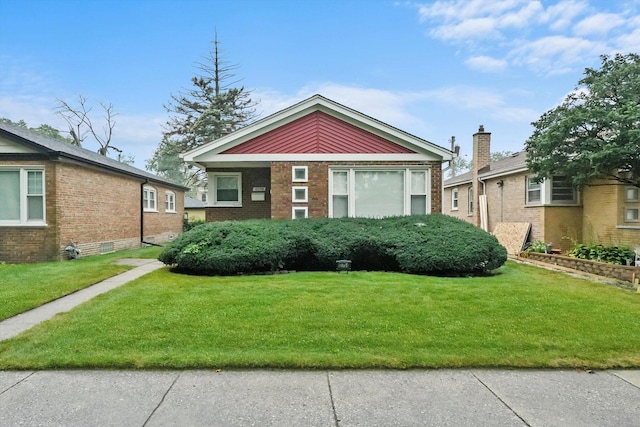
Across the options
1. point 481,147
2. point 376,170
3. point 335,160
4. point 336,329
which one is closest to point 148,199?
point 335,160

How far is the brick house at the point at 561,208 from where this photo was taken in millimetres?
11727

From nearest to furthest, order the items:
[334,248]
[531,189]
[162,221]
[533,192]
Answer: [334,248], [533,192], [531,189], [162,221]

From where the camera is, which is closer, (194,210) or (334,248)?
(334,248)

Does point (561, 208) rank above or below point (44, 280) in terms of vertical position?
above

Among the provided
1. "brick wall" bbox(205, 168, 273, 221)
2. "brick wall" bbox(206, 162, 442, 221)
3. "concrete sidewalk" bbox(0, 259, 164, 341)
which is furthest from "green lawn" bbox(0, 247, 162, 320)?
"brick wall" bbox(206, 162, 442, 221)

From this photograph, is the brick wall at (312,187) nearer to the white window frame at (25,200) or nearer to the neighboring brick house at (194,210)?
the white window frame at (25,200)

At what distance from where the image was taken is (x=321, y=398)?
3.14 m

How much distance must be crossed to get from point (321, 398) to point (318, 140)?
9951mm

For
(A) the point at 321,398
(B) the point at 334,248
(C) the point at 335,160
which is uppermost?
(C) the point at 335,160

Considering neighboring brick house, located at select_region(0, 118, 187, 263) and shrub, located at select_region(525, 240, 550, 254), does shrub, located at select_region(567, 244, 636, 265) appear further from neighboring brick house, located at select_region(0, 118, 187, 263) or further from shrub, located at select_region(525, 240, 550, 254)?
neighboring brick house, located at select_region(0, 118, 187, 263)

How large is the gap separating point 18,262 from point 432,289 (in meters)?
12.3

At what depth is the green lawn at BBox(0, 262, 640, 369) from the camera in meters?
3.86

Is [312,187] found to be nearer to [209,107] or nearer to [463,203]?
[463,203]

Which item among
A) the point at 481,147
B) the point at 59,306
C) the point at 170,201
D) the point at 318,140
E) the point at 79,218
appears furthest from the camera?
the point at 170,201
